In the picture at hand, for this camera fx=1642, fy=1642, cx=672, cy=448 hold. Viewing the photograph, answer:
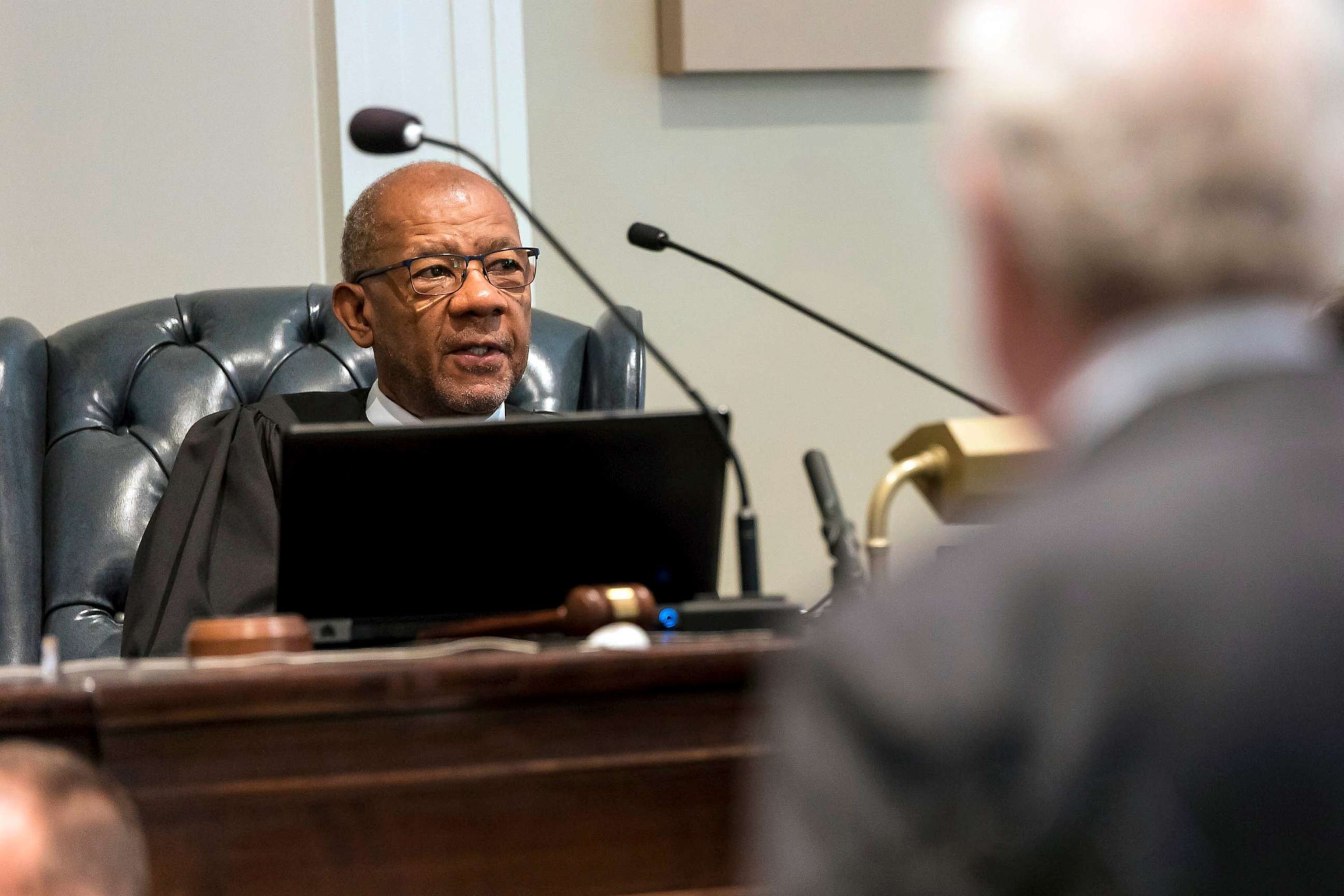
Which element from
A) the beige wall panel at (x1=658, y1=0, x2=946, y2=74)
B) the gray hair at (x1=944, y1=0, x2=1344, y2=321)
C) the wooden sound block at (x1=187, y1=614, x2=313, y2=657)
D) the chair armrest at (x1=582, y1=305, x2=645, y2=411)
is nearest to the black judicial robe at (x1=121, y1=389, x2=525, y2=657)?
the chair armrest at (x1=582, y1=305, x2=645, y2=411)

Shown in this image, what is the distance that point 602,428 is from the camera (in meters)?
1.56

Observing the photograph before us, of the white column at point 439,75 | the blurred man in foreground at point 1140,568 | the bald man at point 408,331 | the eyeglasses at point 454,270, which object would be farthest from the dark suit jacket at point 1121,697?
the white column at point 439,75

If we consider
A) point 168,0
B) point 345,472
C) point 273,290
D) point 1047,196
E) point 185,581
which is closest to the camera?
point 1047,196

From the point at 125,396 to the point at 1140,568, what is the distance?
88.6 inches

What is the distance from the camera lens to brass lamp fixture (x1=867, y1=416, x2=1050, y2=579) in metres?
1.44

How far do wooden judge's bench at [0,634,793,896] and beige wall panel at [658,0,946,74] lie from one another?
225 centimetres

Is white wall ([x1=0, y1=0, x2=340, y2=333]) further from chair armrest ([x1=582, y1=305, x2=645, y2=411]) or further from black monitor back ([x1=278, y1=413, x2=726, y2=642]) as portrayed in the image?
black monitor back ([x1=278, y1=413, x2=726, y2=642])

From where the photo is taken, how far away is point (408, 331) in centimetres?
262

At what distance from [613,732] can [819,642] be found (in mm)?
625

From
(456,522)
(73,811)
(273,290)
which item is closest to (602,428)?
(456,522)

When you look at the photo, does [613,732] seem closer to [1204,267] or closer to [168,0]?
[1204,267]

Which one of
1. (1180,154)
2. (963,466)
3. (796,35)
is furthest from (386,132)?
(1180,154)

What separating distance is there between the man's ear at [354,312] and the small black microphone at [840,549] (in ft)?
3.78

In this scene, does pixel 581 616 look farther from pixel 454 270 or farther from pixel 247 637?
pixel 454 270
